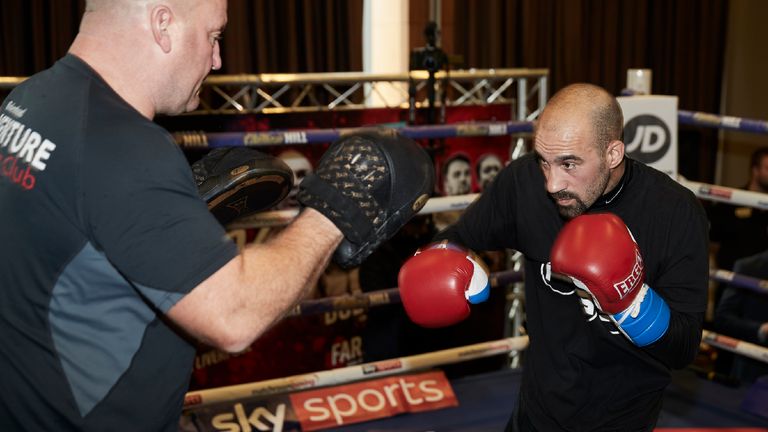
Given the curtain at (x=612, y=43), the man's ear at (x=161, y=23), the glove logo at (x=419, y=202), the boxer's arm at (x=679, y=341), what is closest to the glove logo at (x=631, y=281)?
the boxer's arm at (x=679, y=341)

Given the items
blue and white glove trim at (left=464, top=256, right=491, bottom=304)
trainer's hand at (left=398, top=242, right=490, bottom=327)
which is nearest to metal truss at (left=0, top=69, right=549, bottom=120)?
trainer's hand at (left=398, top=242, right=490, bottom=327)

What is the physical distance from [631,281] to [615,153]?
37 cm

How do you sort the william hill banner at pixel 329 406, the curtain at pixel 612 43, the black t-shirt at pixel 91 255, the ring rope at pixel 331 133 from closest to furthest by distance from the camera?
the black t-shirt at pixel 91 255 → the ring rope at pixel 331 133 → the william hill banner at pixel 329 406 → the curtain at pixel 612 43

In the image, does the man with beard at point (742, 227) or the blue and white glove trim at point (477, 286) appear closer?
the blue and white glove trim at point (477, 286)

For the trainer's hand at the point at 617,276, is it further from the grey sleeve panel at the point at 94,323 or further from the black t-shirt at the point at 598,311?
the grey sleeve panel at the point at 94,323

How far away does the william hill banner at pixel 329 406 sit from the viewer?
260 cm

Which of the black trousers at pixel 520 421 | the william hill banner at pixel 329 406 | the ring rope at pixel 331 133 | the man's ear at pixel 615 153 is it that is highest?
the man's ear at pixel 615 153

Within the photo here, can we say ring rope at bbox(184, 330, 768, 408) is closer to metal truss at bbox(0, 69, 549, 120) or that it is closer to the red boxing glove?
metal truss at bbox(0, 69, 549, 120)

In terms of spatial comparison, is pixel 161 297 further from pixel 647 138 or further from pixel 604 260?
pixel 647 138

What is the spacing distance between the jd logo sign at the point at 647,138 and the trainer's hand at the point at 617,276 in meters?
1.22

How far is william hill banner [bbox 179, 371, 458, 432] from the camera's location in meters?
2.60

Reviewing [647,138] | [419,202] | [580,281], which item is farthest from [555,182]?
[647,138]

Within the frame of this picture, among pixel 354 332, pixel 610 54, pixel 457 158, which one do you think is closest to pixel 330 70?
pixel 457 158

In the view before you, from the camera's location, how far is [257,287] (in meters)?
1.05
